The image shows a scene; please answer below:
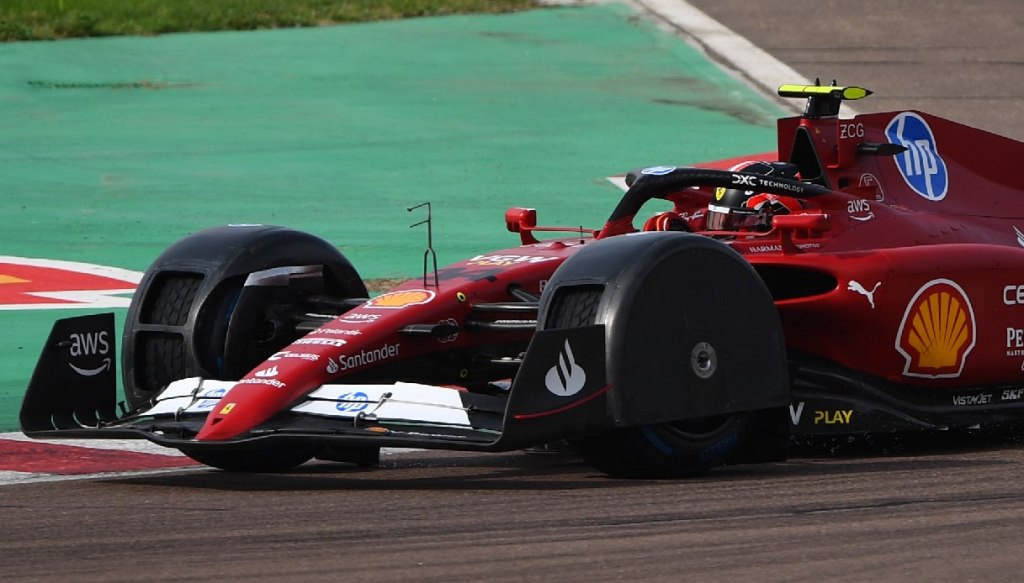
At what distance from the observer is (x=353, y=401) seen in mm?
7344

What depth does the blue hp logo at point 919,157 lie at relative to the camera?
9320 mm

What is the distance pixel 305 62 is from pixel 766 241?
43.3ft

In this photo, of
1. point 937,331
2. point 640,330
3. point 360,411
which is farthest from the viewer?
point 937,331

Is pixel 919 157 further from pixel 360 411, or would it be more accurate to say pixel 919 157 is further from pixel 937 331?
pixel 360 411

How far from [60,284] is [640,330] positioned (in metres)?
6.77

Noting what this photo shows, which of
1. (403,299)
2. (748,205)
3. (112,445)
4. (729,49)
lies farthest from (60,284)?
(729,49)

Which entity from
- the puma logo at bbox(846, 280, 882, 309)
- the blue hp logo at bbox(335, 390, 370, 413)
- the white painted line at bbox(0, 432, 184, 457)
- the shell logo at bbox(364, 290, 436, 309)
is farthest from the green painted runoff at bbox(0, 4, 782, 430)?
the puma logo at bbox(846, 280, 882, 309)

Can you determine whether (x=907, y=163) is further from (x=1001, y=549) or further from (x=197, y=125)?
(x=197, y=125)

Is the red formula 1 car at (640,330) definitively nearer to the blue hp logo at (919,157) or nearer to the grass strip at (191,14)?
the blue hp logo at (919,157)

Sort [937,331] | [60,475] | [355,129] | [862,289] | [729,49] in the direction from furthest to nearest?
[729,49] → [355,129] → [937,331] → [60,475] → [862,289]

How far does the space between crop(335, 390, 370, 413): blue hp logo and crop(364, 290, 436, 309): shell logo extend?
25.9 inches

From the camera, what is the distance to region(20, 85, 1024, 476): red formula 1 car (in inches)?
281

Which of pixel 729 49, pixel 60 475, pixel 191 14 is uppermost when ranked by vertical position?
pixel 191 14

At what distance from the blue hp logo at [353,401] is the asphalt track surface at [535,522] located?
13.2 inches
